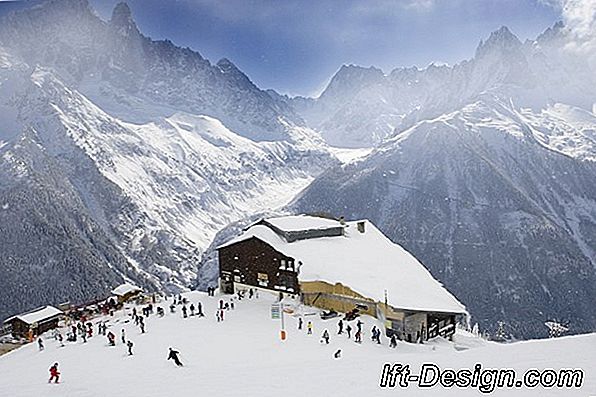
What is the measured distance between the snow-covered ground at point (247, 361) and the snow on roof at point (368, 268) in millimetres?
2531

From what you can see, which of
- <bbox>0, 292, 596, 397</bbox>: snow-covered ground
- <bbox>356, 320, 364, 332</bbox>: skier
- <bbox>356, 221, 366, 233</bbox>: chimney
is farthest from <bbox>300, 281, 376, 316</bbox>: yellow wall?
<bbox>356, 221, 366, 233</bbox>: chimney

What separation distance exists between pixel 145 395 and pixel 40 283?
13517 cm

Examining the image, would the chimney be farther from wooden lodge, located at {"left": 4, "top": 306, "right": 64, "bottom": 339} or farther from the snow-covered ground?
wooden lodge, located at {"left": 4, "top": 306, "right": 64, "bottom": 339}

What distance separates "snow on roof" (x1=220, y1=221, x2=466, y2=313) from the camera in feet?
121

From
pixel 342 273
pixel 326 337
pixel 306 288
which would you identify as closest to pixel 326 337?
pixel 326 337

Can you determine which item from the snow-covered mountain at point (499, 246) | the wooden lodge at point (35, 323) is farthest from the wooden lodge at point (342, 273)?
the snow-covered mountain at point (499, 246)

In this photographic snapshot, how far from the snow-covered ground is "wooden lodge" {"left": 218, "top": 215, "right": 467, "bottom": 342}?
1.63 m

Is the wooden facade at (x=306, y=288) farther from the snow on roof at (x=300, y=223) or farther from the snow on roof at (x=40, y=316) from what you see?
the snow on roof at (x=40, y=316)

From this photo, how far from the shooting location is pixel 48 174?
195375mm

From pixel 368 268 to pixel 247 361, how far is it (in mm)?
18453

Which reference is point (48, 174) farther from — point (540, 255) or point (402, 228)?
point (540, 255)

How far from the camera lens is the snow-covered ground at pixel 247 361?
1883 centimetres

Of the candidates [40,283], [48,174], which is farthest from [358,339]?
[48,174]

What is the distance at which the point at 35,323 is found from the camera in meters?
47.2
